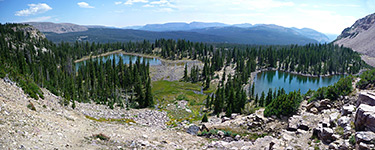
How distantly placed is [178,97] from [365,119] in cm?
6886

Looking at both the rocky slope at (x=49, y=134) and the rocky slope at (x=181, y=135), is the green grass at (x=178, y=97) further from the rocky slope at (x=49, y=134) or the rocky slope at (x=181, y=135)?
the rocky slope at (x=181, y=135)

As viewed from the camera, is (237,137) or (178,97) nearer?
(237,137)

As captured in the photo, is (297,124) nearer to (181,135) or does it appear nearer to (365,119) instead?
(365,119)

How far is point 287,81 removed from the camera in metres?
134

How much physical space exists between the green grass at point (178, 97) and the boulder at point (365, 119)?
33109 millimetres

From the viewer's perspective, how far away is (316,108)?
111 feet

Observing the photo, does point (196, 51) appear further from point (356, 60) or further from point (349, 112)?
point (349, 112)

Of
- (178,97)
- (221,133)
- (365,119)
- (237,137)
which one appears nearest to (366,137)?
(365,119)

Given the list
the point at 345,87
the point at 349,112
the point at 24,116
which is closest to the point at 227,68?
the point at 345,87

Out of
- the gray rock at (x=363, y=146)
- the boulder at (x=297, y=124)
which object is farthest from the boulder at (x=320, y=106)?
the gray rock at (x=363, y=146)

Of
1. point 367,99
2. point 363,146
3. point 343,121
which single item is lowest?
point 363,146

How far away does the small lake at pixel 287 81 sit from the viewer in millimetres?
117125

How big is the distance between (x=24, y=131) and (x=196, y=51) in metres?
183

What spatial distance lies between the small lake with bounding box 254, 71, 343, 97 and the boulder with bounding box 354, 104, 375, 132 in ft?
304
